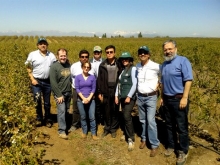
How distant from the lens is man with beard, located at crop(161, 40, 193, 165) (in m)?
4.17

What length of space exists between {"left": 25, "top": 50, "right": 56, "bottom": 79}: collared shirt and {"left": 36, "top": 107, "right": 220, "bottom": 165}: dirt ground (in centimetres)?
160

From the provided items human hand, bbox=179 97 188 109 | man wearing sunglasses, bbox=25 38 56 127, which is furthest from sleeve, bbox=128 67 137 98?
man wearing sunglasses, bbox=25 38 56 127

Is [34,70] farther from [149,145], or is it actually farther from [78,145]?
[149,145]

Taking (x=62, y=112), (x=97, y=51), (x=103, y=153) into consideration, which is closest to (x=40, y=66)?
(x=62, y=112)

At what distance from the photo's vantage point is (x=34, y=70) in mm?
5891

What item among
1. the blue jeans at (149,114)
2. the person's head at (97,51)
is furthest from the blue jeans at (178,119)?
the person's head at (97,51)

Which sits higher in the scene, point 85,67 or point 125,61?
point 125,61

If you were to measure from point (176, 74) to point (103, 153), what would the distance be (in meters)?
2.45

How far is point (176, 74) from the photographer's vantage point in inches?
167

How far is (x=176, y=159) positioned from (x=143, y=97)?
150 cm

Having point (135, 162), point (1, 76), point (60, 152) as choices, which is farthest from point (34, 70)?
point (135, 162)

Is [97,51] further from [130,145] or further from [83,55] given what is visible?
[130,145]

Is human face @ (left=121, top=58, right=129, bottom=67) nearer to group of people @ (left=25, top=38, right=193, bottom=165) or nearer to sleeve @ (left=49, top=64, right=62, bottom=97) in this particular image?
group of people @ (left=25, top=38, right=193, bottom=165)

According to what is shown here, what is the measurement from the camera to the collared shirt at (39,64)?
19.1ft
